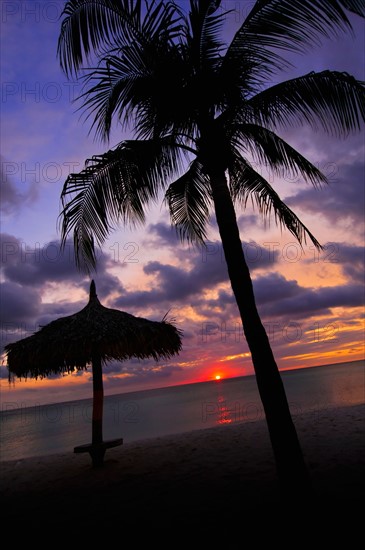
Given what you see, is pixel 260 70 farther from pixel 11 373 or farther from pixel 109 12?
pixel 11 373

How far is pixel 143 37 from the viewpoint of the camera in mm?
4973

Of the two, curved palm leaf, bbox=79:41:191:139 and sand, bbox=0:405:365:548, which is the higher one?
curved palm leaf, bbox=79:41:191:139

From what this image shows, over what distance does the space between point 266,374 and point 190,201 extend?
417 cm

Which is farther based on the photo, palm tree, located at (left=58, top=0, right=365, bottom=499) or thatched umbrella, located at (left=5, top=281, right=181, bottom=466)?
thatched umbrella, located at (left=5, top=281, right=181, bottom=466)

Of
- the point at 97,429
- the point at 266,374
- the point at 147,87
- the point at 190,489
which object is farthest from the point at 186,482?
the point at 147,87

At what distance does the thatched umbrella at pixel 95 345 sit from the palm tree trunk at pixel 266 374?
385 cm

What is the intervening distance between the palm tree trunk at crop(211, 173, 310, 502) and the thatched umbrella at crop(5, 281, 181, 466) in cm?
385

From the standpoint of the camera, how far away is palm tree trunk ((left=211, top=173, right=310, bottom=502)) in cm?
368

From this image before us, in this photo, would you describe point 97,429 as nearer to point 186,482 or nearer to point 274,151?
point 186,482

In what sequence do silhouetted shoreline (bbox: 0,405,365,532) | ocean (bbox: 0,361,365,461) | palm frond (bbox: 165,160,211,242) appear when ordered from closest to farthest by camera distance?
silhouetted shoreline (bbox: 0,405,365,532) < palm frond (bbox: 165,160,211,242) < ocean (bbox: 0,361,365,461)

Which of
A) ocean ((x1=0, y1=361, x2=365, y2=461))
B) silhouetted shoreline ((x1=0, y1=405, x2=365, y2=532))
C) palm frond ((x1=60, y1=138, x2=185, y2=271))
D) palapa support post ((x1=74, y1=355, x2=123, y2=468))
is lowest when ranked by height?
ocean ((x1=0, y1=361, x2=365, y2=461))

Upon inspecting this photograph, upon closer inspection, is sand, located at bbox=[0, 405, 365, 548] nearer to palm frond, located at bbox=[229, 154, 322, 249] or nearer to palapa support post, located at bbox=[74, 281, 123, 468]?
palapa support post, located at bbox=[74, 281, 123, 468]

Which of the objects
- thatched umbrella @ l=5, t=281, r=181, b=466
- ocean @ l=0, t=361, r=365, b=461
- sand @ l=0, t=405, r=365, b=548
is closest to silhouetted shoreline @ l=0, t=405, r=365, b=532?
sand @ l=0, t=405, r=365, b=548

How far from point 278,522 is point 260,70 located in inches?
212
